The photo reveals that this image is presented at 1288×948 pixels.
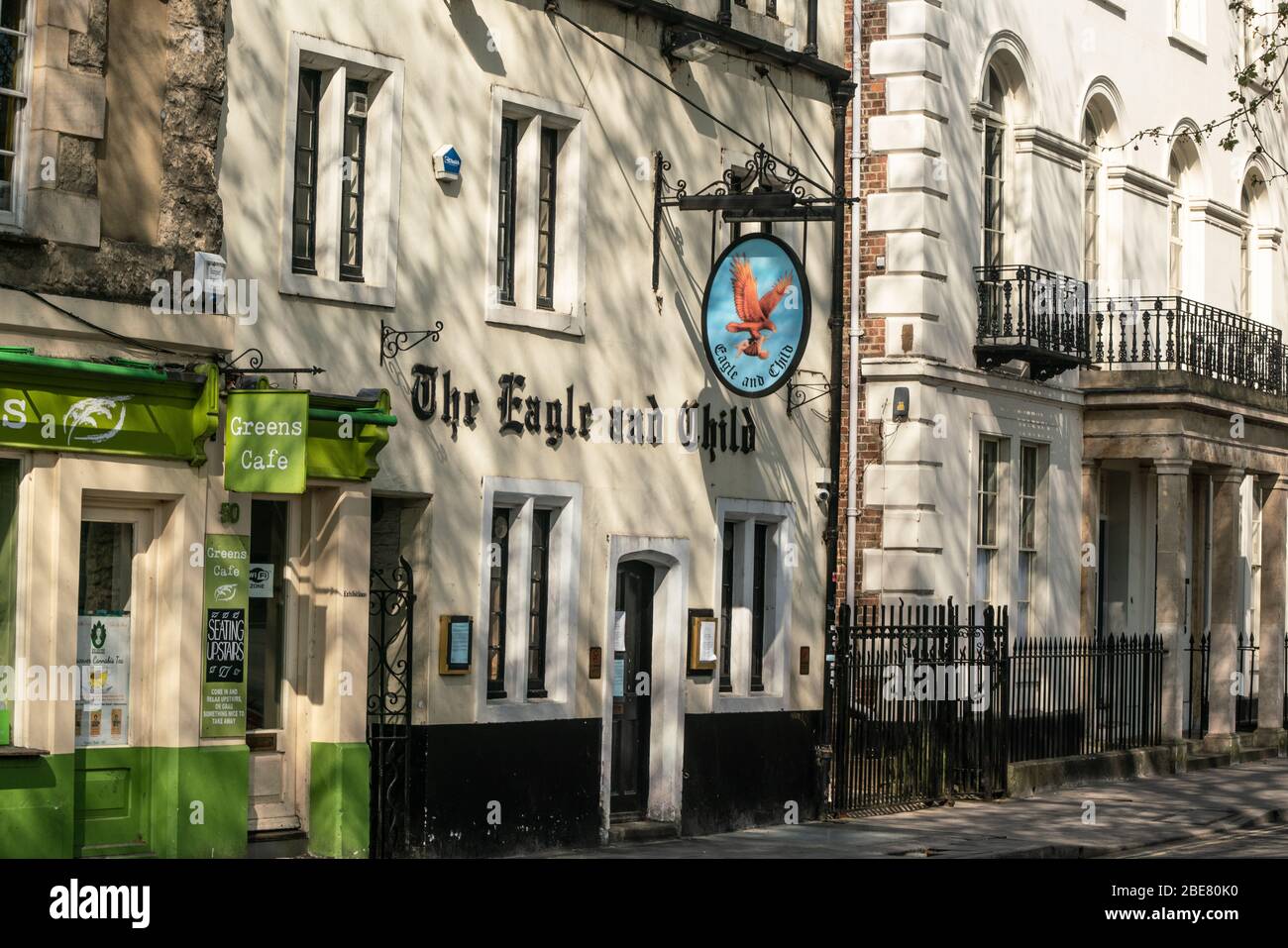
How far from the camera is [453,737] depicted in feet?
57.3

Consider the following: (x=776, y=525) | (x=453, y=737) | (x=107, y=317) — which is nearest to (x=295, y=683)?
(x=453, y=737)

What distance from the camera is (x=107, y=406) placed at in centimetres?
1438

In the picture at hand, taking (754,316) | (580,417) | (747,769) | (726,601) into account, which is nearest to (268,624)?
(580,417)

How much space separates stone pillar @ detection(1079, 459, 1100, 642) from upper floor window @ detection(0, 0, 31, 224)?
17.5m

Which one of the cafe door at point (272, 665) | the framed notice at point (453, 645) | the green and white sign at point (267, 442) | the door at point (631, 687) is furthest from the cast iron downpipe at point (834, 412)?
the green and white sign at point (267, 442)

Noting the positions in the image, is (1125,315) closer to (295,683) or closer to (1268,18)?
(1268,18)

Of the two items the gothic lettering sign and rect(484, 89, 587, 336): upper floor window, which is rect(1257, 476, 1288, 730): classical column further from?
rect(484, 89, 587, 336): upper floor window

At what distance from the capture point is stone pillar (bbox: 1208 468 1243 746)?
98.1 ft

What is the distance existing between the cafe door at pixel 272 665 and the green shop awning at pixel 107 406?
Result: 1303 millimetres

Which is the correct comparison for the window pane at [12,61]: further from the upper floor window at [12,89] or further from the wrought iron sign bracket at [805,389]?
the wrought iron sign bracket at [805,389]

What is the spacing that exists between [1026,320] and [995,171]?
2084 mm

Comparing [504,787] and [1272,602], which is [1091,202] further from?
[504,787]

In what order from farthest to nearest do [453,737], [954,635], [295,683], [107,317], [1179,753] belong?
[1179,753]
[954,635]
[453,737]
[295,683]
[107,317]

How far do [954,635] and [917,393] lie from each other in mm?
2846
